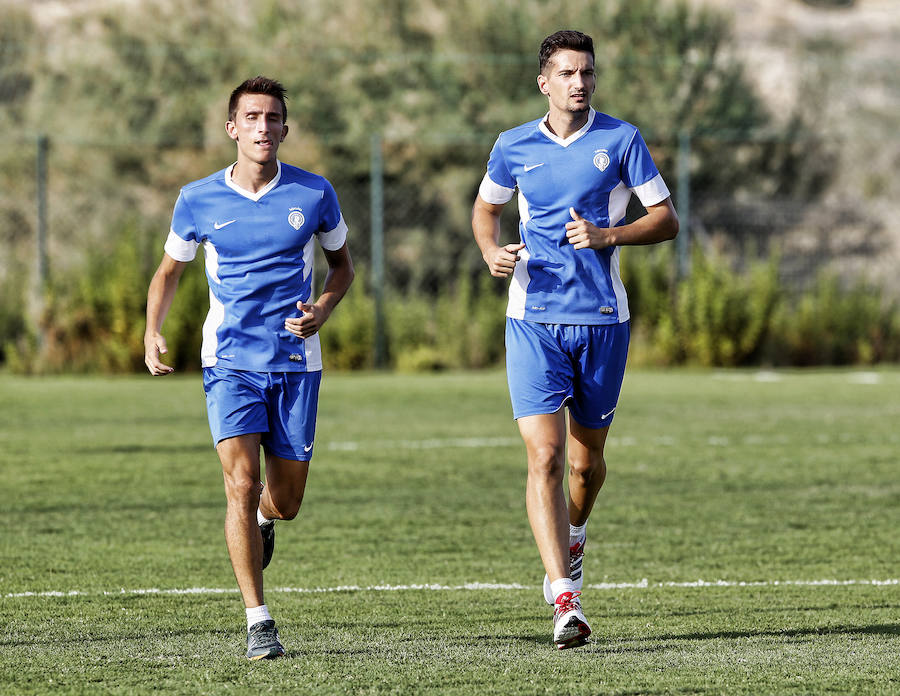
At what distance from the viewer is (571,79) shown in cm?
623

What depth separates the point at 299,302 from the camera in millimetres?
5930

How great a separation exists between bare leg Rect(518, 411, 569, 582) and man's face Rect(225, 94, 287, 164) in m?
1.43

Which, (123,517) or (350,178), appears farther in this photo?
(350,178)

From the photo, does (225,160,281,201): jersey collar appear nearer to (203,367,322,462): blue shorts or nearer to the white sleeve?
the white sleeve

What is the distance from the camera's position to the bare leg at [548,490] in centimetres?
608

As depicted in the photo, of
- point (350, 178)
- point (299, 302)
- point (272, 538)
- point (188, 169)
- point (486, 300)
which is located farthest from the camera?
point (188, 169)

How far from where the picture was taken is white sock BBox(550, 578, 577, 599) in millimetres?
5809

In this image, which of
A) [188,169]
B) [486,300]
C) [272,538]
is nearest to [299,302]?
[272,538]

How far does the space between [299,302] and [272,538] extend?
145 centimetres

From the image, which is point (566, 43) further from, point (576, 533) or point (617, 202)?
point (576, 533)

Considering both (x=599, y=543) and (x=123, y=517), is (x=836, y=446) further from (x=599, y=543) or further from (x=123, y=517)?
(x=123, y=517)

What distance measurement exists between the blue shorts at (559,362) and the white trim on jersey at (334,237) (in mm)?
742

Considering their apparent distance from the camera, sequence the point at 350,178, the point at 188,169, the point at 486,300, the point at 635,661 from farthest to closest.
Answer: the point at 188,169, the point at 350,178, the point at 486,300, the point at 635,661

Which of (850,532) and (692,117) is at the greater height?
(692,117)
